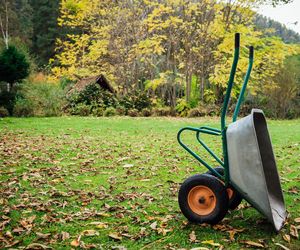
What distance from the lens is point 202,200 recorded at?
3344 mm

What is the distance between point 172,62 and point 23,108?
8.95 metres

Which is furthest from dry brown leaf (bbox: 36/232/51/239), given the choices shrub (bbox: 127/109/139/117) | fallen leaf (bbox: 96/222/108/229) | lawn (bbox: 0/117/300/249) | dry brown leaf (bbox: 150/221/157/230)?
shrub (bbox: 127/109/139/117)

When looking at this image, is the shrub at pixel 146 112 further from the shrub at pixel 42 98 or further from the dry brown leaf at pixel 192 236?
the dry brown leaf at pixel 192 236

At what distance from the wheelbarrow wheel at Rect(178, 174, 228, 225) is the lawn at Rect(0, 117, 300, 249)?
10 centimetres

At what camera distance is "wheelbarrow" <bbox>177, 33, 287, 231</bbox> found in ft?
9.36

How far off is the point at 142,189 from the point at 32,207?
1463 millimetres

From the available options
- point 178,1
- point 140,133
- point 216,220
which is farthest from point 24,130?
point 178,1

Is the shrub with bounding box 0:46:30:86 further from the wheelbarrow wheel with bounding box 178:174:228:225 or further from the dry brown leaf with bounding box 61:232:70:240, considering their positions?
the wheelbarrow wheel with bounding box 178:174:228:225

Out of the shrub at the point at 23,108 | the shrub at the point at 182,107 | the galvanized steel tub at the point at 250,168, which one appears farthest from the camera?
the shrub at the point at 182,107

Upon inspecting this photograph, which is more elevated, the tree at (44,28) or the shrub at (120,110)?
the tree at (44,28)

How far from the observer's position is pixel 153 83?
18234 mm

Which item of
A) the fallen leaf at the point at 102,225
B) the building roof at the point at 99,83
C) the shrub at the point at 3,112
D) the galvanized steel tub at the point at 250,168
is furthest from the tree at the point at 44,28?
the galvanized steel tub at the point at 250,168

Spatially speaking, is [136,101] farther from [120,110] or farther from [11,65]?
[11,65]

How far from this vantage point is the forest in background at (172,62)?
17.3m
